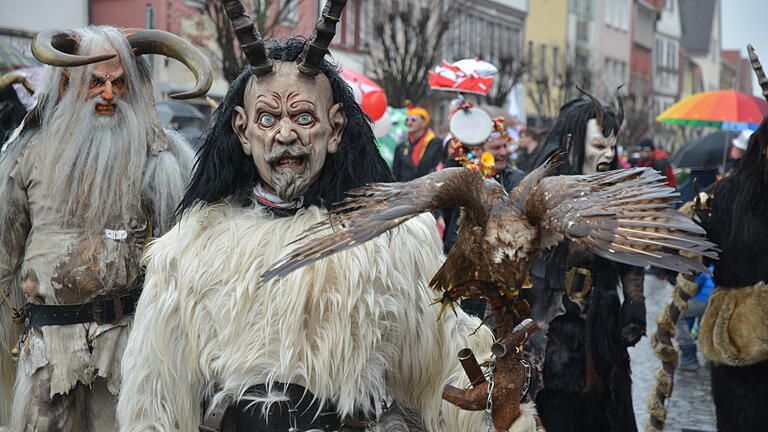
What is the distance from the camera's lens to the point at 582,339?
549 centimetres

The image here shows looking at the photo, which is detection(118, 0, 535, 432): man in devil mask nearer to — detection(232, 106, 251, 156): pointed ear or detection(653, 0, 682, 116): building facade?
detection(232, 106, 251, 156): pointed ear

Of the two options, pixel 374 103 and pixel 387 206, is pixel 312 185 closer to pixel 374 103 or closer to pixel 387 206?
pixel 387 206

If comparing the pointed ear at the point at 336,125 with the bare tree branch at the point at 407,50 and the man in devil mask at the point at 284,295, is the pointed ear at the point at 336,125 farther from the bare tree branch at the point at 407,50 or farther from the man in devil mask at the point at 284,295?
the bare tree branch at the point at 407,50

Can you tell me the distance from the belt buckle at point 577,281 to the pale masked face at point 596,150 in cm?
54

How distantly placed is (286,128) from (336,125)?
224 millimetres

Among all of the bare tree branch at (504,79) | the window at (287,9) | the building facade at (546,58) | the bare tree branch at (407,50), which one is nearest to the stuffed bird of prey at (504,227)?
the window at (287,9)

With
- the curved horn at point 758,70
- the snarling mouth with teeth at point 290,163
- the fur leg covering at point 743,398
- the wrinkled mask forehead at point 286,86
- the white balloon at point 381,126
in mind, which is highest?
the curved horn at point 758,70

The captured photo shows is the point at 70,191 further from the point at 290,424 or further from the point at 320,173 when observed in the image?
the point at 290,424

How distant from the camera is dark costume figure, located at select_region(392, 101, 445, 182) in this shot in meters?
11.2

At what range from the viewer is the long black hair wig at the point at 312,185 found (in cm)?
346

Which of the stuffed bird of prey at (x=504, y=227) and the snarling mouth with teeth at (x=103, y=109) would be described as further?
the snarling mouth with teeth at (x=103, y=109)

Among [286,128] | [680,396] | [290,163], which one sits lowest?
[680,396]

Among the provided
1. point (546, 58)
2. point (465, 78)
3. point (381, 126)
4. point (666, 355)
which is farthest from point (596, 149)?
point (546, 58)

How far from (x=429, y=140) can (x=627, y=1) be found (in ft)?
164
